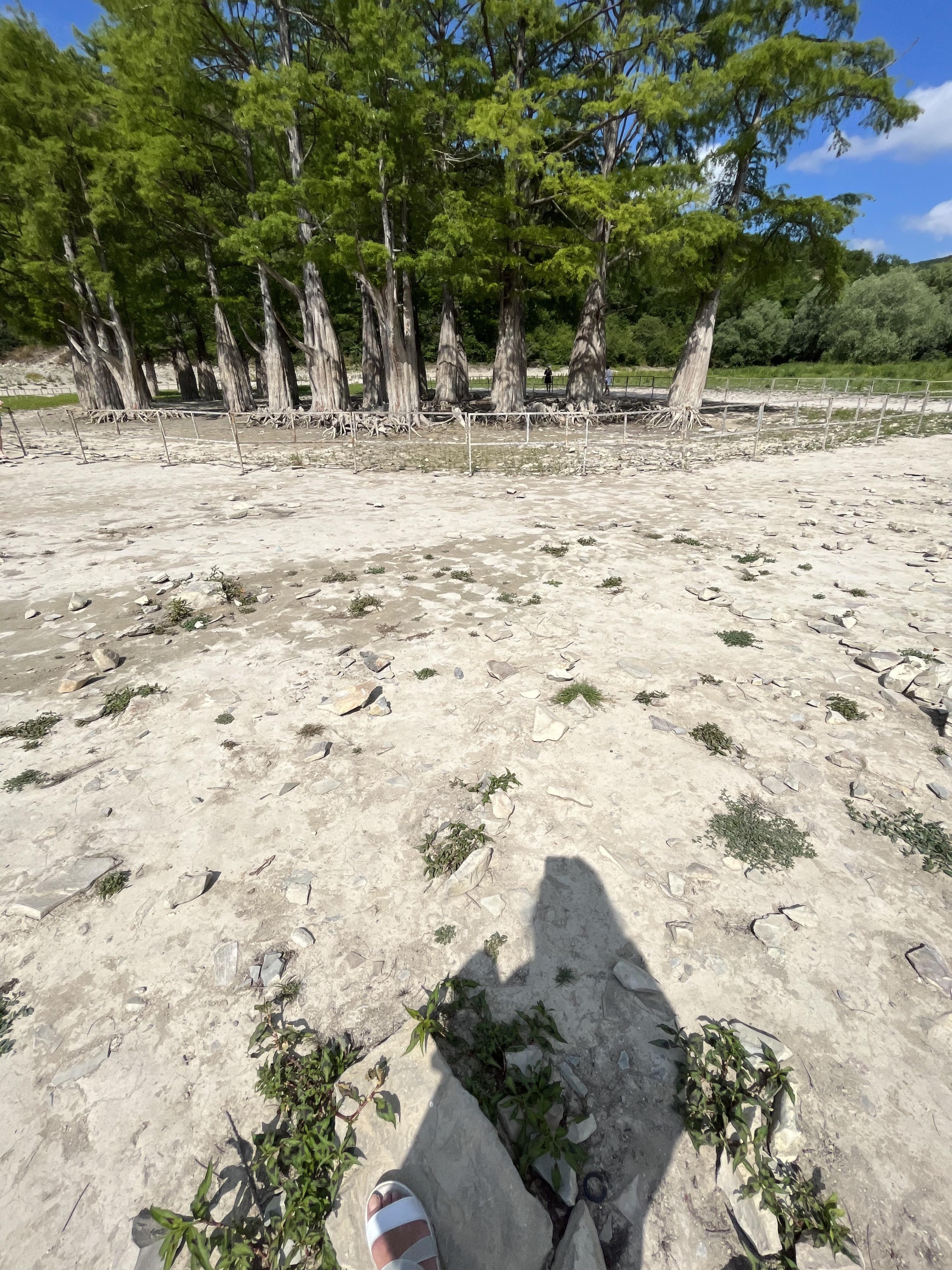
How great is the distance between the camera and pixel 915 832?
11.9 feet

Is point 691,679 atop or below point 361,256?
below

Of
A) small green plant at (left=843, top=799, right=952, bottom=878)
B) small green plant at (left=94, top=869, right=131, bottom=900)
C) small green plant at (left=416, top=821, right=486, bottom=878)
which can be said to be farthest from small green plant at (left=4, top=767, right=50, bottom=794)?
small green plant at (left=843, top=799, right=952, bottom=878)

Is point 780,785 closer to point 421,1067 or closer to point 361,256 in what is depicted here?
point 421,1067

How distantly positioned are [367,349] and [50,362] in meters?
57.3

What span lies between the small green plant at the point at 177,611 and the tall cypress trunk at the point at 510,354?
20928 millimetres

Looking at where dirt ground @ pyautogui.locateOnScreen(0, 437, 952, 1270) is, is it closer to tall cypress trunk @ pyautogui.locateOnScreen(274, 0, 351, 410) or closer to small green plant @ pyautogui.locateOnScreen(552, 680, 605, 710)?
small green plant @ pyautogui.locateOnScreen(552, 680, 605, 710)

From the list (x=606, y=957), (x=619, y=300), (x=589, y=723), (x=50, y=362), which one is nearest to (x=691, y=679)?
(x=589, y=723)

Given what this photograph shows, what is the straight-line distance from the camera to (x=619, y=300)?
157 ft

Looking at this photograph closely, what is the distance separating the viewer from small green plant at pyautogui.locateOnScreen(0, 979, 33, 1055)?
2.61 meters

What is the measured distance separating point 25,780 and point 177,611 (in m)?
2.98

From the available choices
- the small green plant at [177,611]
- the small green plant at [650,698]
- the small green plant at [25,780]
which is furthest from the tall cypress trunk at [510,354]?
the small green plant at [25,780]

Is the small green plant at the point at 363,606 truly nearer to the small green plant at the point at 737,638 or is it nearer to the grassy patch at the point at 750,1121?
the small green plant at the point at 737,638

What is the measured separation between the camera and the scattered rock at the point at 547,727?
460 centimetres

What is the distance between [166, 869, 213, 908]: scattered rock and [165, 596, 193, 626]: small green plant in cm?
406
